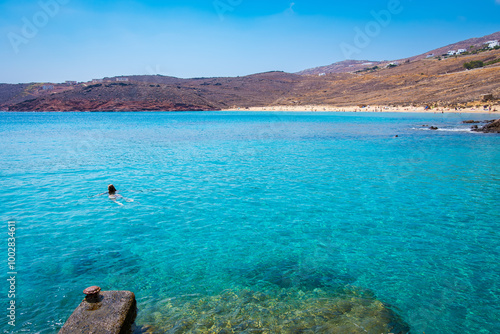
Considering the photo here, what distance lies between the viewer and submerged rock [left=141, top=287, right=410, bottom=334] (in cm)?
662

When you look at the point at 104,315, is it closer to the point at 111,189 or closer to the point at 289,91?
the point at 111,189

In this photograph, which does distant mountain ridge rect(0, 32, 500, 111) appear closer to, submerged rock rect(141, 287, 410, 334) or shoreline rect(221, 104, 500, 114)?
shoreline rect(221, 104, 500, 114)

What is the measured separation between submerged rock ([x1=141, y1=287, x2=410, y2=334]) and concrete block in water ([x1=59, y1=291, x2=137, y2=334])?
2.09 ft

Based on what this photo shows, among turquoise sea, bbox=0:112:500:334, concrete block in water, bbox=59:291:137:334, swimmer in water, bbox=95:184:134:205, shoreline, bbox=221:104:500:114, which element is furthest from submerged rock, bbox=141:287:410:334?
shoreline, bbox=221:104:500:114

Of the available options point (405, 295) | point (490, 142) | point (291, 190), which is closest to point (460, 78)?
point (490, 142)

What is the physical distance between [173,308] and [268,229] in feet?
17.5

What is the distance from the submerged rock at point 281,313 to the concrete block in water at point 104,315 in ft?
2.09

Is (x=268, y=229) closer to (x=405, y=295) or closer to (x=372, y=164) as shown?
(x=405, y=295)

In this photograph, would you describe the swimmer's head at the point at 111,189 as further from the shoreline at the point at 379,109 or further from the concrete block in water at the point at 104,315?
the shoreline at the point at 379,109

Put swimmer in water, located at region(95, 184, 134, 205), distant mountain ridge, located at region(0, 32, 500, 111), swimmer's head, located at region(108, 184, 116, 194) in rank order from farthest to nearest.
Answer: distant mountain ridge, located at region(0, 32, 500, 111), swimmer's head, located at region(108, 184, 116, 194), swimmer in water, located at region(95, 184, 134, 205)

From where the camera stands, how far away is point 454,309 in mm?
7270

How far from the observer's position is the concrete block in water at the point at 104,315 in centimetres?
581

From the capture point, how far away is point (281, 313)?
23.4 ft

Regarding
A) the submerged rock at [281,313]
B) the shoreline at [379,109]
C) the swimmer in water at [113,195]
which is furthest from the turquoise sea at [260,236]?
the shoreline at [379,109]
